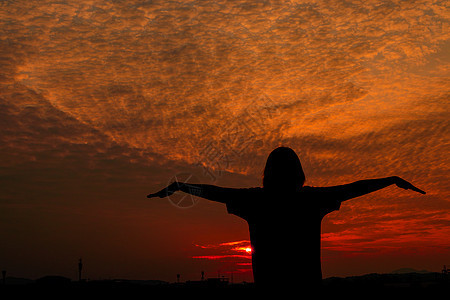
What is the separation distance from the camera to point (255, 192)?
12.5 ft

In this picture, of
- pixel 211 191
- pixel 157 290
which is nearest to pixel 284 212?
pixel 211 191

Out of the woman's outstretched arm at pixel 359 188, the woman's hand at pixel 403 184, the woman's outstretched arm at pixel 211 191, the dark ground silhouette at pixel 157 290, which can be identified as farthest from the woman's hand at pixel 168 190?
the dark ground silhouette at pixel 157 290

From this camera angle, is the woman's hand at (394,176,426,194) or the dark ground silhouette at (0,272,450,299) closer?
the woman's hand at (394,176,426,194)

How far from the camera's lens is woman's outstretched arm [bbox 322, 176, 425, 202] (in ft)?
12.5

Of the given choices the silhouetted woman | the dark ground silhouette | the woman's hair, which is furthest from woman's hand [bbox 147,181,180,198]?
the dark ground silhouette

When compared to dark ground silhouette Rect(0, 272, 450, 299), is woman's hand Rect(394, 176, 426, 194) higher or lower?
higher

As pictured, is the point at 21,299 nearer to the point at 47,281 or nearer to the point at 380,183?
the point at 380,183

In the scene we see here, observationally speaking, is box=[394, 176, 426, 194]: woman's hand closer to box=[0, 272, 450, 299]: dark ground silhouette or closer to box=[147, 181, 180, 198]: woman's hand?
box=[147, 181, 180, 198]: woman's hand

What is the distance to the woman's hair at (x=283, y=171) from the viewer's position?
377 centimetres

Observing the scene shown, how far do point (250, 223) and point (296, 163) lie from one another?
0.62m

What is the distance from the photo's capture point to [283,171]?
3.76m

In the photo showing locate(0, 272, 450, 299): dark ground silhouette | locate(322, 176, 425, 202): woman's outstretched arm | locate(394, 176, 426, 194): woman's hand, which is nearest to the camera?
locate(322, 176, 425, 202): woman's outstretched arm

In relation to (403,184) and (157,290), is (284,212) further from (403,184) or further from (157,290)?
(157,290)

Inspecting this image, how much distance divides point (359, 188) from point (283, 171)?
25.7 inches
